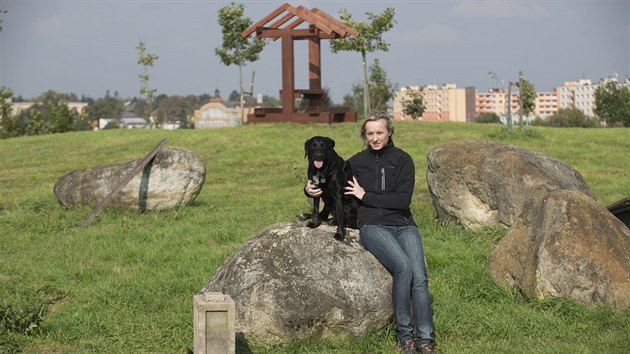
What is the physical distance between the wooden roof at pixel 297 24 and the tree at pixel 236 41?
10872mm

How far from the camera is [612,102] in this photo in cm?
6438

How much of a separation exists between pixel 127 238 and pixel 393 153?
7.05m

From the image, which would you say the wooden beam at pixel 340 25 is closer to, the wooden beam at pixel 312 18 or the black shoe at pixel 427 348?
the wooden beam at pixel 312 18

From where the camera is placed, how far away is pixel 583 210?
28.4 feet

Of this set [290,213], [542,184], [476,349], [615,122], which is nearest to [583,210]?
[476,349]

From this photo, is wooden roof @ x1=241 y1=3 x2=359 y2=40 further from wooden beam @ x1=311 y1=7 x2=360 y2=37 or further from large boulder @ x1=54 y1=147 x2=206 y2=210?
large boulder @ x1=54 y1=147 x2=206 y2=210

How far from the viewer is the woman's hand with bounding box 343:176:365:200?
25.3 feet

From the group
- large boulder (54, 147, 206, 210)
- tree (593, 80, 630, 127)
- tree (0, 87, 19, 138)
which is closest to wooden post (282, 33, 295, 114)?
large boulder (54, 147, 206, 210)

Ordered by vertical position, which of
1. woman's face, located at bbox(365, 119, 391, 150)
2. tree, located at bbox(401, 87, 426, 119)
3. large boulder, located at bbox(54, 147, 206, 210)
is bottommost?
large boulder, located at bbox(54, 147, 206, 210)

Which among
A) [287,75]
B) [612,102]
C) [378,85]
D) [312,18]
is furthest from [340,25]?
[612,102]

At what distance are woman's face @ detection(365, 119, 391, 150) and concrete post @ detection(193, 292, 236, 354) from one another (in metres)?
2.39

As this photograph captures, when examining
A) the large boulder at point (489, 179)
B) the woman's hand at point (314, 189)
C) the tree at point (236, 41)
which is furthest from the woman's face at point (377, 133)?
the tree at point (236, 41)

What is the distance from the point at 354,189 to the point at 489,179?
210 inches

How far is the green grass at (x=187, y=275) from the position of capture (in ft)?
25.2
